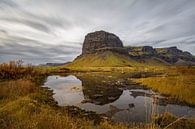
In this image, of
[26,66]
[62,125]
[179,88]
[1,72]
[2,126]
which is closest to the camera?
[2,126]

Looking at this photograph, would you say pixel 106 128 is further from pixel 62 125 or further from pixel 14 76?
pixel 14 76

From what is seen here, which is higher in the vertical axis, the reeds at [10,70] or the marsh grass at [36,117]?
the reeds at [10,70]

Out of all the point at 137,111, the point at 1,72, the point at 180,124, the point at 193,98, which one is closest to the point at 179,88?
the point at 193,98

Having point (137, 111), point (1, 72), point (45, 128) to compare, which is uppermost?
point (1, 72)

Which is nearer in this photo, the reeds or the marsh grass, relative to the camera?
the marsh grass

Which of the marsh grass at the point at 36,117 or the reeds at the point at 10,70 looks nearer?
the marsh grass at the point at 36,117

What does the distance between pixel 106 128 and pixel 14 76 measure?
23461 millimetres

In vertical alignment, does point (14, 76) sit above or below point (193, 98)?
above

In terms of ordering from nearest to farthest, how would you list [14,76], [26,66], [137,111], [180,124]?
[180,124] < [137,111] < [14,76] < [26,66]

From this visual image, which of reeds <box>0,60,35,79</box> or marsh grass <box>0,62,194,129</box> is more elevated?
reeds <box>0,60,35,79</box>

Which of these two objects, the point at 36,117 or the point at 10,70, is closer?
the point at 36,117

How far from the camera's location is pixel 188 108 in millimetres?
17344

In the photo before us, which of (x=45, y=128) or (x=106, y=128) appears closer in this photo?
(x=45, y=128)

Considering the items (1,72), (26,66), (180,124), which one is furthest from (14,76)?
(180,124)
